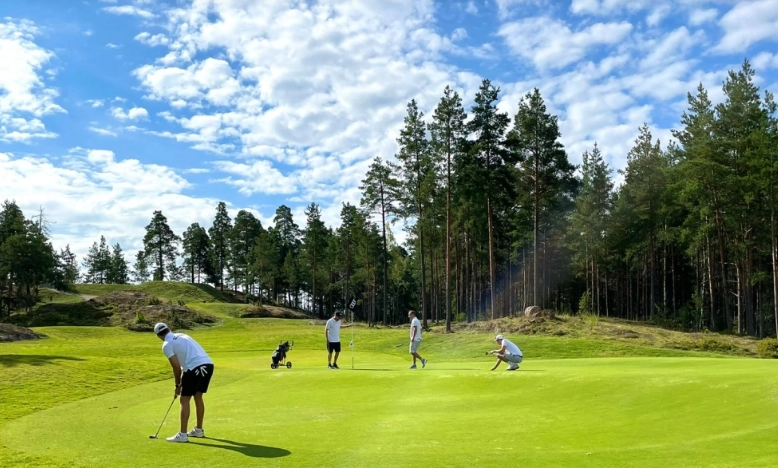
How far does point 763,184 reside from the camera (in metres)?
38.5

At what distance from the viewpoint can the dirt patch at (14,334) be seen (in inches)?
1449

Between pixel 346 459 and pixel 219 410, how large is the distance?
6.44 meters

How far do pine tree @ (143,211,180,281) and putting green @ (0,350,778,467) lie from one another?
356 ft

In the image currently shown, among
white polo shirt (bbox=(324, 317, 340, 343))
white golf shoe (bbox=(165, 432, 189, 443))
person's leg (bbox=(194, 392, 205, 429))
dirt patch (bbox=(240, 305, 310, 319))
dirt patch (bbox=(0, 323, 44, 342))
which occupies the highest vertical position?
white polo shirt (bbox=(324, 317, 340, 343))

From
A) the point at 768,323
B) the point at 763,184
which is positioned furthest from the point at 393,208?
the point at 768,323

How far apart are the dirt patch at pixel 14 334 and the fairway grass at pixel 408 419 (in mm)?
19964

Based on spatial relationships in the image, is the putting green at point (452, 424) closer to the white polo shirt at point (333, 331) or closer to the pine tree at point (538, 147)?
the white polo shirt at point (333, 331)

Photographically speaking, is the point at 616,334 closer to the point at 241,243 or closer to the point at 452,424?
the point at 452,424

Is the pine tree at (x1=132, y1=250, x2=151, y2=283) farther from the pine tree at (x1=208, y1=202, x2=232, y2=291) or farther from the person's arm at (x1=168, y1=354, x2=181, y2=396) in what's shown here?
the person's arm at (x1=168, y1=354, x2=181, y2=396)

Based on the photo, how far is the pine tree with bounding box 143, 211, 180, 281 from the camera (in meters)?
117

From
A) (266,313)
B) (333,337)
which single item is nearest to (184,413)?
(333,337)

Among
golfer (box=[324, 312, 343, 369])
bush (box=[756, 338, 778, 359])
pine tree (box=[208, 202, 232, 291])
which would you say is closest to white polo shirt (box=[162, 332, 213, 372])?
golfer (box=[324, 312, 343, 369])

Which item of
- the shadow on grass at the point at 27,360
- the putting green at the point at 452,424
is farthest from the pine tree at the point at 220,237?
the putting green at the point at 452,424

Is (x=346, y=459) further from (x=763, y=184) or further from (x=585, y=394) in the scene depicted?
(x=763, y=184)
